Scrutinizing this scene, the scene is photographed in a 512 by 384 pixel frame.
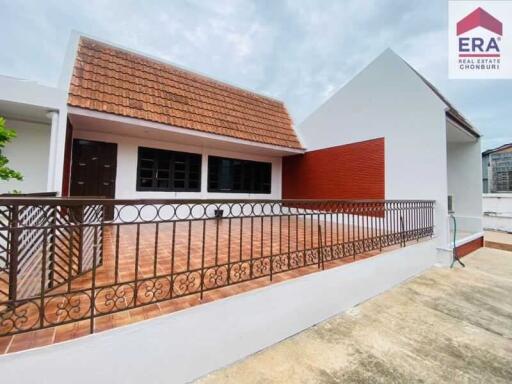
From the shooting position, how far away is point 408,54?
761 centimetres

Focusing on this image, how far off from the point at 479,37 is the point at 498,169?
40.9 ft

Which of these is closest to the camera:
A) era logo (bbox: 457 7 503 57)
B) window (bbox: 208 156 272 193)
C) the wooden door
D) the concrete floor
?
the concrete floor

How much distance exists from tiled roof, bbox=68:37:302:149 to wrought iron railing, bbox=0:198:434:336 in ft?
10.5

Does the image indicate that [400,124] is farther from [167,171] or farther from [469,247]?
[167,171]

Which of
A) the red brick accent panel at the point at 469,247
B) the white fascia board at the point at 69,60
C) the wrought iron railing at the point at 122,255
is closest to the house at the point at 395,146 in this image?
the red brick accent panel at the point at 469,247

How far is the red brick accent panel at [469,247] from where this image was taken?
6.39 metres

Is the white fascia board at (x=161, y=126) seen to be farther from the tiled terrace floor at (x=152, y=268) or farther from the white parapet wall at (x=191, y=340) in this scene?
the white parapet wall at (x=191, y=340)

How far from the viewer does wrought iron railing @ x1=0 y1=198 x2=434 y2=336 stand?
1.77 m

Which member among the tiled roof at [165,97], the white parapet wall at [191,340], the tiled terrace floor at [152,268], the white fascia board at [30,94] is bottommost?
the white parapet wall at [191,340]

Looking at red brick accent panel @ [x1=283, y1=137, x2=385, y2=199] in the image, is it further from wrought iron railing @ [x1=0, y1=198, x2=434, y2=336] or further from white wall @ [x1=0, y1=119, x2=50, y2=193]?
white wall @ [x1=0, y1=119, x2=50, y2=193]

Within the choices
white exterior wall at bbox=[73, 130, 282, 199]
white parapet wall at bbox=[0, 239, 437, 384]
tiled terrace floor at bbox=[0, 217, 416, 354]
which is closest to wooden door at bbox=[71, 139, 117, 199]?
white exterior wall at bbox=[73, 130, 282, 199]

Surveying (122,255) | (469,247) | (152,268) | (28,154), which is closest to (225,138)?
(122,255)

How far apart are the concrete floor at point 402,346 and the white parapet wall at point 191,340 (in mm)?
155

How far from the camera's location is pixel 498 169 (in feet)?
47.6
